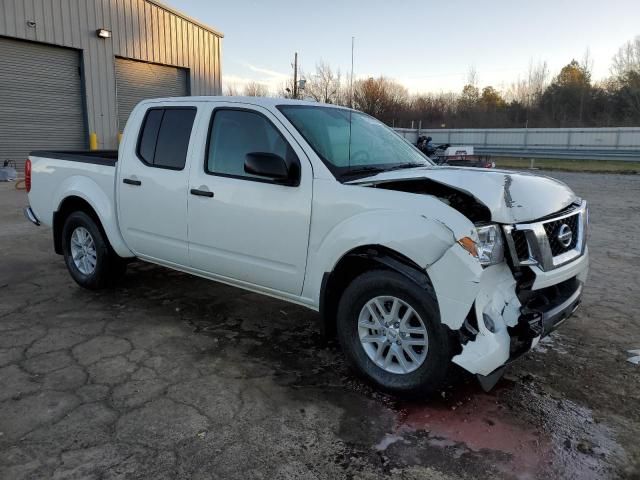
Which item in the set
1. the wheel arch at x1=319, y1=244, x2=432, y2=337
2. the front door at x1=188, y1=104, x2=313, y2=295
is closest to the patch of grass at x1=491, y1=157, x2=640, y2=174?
the front door at x1=188, y1=104, x2=313, y2=295

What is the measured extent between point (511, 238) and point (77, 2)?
56.6ft

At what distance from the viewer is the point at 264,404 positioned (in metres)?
3.21

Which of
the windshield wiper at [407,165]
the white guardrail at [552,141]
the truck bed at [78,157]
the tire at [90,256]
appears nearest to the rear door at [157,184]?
the truck bed at [78,157]

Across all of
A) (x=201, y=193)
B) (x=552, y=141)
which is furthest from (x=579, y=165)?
(x=201, y=193)

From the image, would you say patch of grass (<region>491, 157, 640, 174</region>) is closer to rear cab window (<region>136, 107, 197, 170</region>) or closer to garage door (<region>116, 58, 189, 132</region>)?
garage door (<region>116, 58, 189, 132</region>)

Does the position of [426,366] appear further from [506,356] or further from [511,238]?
[511,238]

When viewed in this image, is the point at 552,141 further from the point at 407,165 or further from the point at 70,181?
the point at 70,181

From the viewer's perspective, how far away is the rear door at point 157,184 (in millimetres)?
4320

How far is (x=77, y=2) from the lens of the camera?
15859 millimetres

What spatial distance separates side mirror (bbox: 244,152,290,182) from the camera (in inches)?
Answer: 137

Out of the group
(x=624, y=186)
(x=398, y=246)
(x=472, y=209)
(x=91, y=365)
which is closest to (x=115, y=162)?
(x=91, y=365)

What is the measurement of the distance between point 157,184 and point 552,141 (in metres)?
37.0

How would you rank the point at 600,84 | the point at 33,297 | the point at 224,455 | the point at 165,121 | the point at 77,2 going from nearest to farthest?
the point at 224,455 → the point at 165,121 → the point at 33,297 → the point at 77,2 → the point at 600,84

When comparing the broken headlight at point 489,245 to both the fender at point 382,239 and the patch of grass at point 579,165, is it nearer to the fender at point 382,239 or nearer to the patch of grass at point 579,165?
the fender at point 382,239
